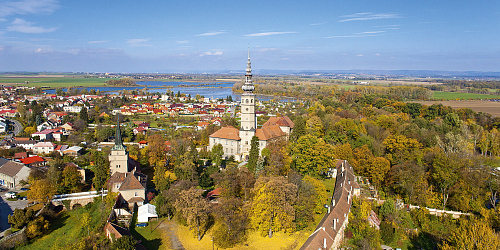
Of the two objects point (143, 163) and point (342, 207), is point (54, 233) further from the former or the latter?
point (342, 207)

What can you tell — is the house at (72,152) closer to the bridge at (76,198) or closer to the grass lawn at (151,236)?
the bridge at (76,198)

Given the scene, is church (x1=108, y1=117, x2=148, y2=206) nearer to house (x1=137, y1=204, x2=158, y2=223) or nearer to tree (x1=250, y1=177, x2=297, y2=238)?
house (x1=137, y1=204, x2=158, y2=223)

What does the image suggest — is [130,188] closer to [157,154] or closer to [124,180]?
[124,180]

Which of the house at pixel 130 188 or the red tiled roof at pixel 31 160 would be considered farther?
the red tiled roof at pixel 31 160

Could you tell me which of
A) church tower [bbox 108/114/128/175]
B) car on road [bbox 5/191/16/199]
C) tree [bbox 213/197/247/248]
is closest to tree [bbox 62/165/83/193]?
church tower [bbox 108/114/128/175]

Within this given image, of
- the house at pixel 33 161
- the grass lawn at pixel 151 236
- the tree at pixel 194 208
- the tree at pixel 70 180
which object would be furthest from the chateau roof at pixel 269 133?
the house at pixel 33 161

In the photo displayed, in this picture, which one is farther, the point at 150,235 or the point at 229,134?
the point at 229,134

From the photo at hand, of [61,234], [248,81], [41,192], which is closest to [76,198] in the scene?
[41,192]
